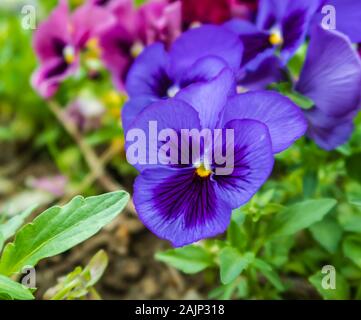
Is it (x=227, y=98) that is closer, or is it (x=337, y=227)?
(x=227, y=98)

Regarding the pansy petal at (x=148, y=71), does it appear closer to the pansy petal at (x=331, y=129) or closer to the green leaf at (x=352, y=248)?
the pansy petal at (x=331, y=129)

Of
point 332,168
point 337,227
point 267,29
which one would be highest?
point 267,29

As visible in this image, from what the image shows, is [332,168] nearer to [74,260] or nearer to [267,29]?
[267,29]

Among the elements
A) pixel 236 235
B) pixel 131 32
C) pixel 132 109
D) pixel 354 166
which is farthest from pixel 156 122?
pixel 131 32

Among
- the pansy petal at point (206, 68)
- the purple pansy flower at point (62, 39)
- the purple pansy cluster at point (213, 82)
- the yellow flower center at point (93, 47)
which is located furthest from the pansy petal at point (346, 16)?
the yellow flower center at point (93, 47)

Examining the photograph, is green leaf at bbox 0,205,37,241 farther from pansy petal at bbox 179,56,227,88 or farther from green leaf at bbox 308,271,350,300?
green leaf at bbox 308,271,350,300

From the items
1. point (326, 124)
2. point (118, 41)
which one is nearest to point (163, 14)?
point (118, 41)

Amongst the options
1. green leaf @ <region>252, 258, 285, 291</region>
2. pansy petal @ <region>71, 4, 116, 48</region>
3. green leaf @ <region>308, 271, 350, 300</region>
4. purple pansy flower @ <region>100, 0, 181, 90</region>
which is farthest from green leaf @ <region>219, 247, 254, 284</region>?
pansy petal @ <region>71, 4, 116, 48</region>
